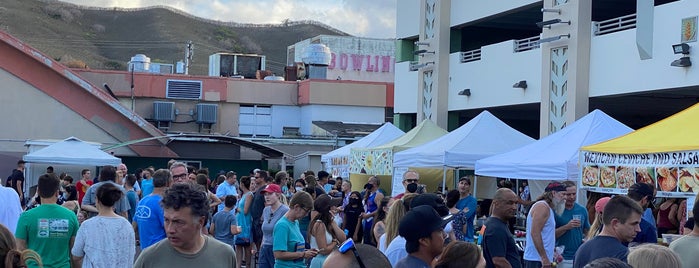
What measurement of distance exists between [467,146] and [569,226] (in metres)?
7.97

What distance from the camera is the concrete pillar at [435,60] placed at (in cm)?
2928

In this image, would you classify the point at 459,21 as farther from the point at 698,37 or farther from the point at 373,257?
the point at 373,257

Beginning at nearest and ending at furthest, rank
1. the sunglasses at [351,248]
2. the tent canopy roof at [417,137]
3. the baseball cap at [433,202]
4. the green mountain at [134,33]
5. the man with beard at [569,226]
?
the sunglasses at [351,248] < the baseball cap at [433,202] < the man with beard at [569,226] < the tent canopy roof at [417,137] < the green mountain at [134,33]

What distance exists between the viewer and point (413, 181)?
555 inches

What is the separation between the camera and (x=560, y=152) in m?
15.5

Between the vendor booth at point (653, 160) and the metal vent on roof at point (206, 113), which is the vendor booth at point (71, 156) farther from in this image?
the vendor booth at point (653, 160)

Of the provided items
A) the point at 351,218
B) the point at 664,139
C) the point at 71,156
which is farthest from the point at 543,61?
the point at 664,139

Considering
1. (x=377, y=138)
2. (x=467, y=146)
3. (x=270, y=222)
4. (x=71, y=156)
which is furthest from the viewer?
(x=377, y=138)

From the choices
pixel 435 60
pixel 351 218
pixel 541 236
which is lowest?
pixel 351 218

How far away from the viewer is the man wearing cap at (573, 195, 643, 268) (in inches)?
282

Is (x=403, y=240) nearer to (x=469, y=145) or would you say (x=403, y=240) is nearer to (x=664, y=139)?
(x=664, y=139)

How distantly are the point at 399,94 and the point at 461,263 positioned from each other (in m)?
27.0

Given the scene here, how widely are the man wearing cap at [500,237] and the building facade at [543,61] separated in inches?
424

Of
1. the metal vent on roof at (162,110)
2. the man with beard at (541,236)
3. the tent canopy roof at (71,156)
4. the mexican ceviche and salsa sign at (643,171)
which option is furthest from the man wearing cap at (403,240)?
the metal vent on roof at (162,110)
